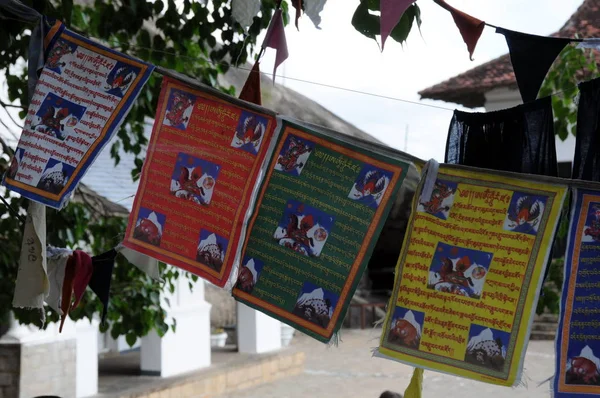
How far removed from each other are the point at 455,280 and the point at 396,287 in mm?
221

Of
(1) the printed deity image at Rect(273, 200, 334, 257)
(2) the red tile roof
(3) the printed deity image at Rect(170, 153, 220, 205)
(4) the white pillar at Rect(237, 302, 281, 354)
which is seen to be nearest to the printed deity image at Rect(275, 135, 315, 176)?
(1) the printed deity image at Rect(273, 200, 334, 257)

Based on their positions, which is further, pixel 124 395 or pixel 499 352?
pixel 124 395

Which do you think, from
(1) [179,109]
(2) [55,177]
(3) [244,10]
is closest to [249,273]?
(1) [179,109]

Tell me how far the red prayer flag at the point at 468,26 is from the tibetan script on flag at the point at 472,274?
52 centimetres

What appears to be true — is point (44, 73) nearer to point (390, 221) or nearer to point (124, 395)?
point (124, 395)

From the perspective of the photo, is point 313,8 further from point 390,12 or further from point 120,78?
point 120,78

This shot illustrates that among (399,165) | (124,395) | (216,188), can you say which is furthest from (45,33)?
(124,395)

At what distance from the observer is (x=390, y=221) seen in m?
18.3

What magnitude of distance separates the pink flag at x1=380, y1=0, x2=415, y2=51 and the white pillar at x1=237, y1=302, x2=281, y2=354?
8.34 metres

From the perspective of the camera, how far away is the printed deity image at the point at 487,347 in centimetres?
275

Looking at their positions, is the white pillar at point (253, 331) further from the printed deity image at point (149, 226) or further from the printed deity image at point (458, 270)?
the printed deity image at point (458, 270)

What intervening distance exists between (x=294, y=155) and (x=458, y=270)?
2.40 ft

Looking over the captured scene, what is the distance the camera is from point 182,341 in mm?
9359

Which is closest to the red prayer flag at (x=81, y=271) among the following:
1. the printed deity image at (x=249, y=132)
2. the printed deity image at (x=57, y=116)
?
the printed deity image at (x=57, y=116)
